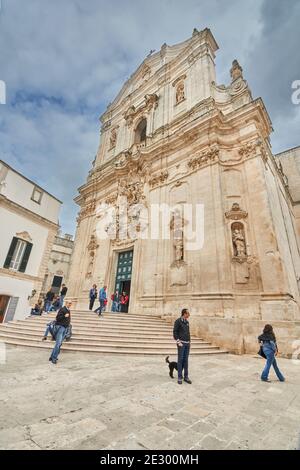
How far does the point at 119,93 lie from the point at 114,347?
83.3 ft

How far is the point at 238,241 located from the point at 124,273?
7620mm

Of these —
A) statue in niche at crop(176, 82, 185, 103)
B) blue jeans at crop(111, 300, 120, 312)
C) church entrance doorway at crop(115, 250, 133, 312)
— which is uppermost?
statue in niche at crop(176, 82, 185, 103)

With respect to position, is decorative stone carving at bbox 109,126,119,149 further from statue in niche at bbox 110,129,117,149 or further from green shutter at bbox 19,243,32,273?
green shutter at bbox 19,243,32,273

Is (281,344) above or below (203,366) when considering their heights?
above

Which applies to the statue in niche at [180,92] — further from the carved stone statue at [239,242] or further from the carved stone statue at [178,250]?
the carved stone statue at [239,242]

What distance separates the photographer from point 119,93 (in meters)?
23.7

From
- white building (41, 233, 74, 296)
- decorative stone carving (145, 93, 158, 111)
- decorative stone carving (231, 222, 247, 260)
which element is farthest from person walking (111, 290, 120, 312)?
white building (41, 233, 74, 296)

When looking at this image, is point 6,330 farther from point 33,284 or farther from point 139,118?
point 139,118

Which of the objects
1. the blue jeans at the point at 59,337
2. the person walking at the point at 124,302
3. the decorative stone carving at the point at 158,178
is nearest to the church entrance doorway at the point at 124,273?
the person walking at the point at 124,302

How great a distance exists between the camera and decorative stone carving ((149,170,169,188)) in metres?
14.1

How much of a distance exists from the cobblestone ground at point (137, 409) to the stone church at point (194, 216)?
414 centimetres

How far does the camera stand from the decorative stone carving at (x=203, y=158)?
11819 mm

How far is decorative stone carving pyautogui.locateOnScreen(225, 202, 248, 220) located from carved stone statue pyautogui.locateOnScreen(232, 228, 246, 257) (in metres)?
0.59

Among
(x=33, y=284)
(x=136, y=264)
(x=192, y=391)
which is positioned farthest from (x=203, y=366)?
(x=33, y=284)
